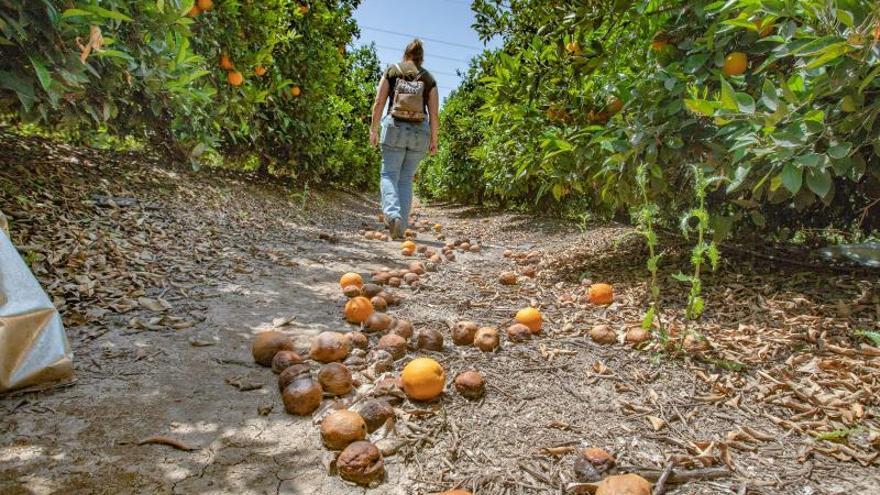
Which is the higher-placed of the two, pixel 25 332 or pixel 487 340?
pixel 25 332

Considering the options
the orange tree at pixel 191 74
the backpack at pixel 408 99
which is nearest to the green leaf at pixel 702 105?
the orange tree at pixel 191 74

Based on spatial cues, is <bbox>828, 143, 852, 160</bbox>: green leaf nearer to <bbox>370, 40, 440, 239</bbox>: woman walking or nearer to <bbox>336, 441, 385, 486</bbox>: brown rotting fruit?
<bbox>336, 441, 385, 486</bbox>: brown rotting fruit

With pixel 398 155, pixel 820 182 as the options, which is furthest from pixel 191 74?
pixel 820 182

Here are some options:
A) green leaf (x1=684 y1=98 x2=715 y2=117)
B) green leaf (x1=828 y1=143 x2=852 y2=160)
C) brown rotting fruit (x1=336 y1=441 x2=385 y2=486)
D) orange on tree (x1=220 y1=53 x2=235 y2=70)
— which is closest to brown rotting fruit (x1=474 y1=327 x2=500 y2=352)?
brown rotting fruit (x1=336 y1=441 x2=385 y2=486)

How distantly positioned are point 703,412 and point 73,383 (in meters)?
2.42

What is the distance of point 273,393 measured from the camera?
1992 mm

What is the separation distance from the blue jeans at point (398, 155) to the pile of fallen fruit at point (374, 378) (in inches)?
104

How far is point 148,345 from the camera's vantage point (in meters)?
2.28

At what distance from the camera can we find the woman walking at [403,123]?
17.7 ft

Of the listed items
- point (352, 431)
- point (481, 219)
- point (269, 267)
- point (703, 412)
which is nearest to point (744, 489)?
point (703, 412)

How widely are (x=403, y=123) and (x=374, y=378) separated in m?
3.87

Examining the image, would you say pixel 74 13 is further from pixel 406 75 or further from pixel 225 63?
pixel 406 75

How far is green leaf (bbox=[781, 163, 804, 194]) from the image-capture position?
217cm

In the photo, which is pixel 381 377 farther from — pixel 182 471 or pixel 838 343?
pixel 838 343
